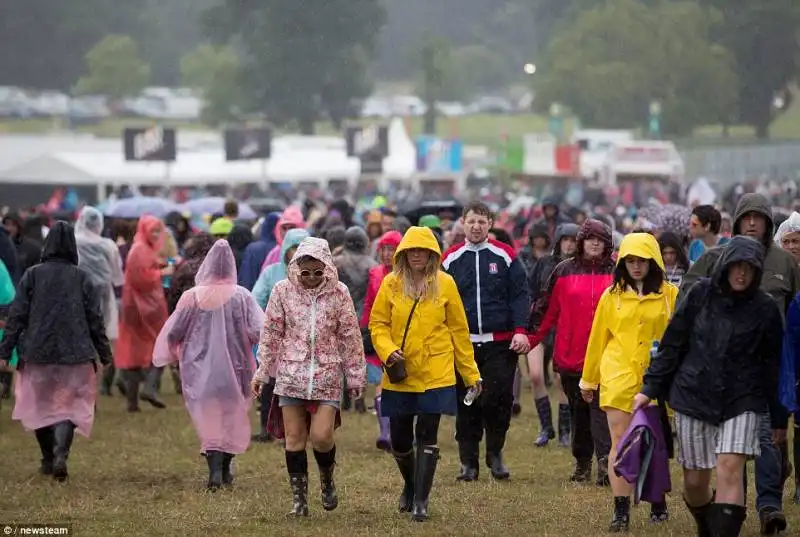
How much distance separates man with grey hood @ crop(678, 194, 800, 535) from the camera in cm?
903

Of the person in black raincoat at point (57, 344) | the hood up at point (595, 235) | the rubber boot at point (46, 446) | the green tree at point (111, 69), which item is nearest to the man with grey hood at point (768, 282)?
the hood up at point (595, 235)

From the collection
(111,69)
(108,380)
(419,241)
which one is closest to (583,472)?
(419,241)

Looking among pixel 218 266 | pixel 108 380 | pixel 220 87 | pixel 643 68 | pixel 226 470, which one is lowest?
pixel 108 380

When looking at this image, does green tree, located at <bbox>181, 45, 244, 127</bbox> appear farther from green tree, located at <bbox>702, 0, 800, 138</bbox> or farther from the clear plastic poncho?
the clear plastic poncho

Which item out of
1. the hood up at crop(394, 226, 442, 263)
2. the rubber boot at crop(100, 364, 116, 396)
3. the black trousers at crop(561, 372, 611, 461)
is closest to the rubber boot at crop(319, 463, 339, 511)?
the hood up at crop(394, 226, 442, 263)

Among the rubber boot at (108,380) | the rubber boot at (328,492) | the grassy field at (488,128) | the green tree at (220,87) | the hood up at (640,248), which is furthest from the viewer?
the green tree at (220,87)

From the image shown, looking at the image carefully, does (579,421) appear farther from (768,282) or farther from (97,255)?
(97,255)

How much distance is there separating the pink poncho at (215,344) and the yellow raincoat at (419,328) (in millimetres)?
1584

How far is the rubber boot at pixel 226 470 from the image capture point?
443 inches

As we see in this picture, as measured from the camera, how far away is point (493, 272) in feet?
35.9

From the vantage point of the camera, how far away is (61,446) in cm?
1156

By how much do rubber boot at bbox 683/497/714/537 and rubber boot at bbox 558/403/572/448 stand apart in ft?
15.4

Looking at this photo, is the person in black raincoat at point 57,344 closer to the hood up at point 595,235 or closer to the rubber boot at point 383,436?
Answer: the rubber boot at point 383,436

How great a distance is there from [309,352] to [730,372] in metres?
2.43
